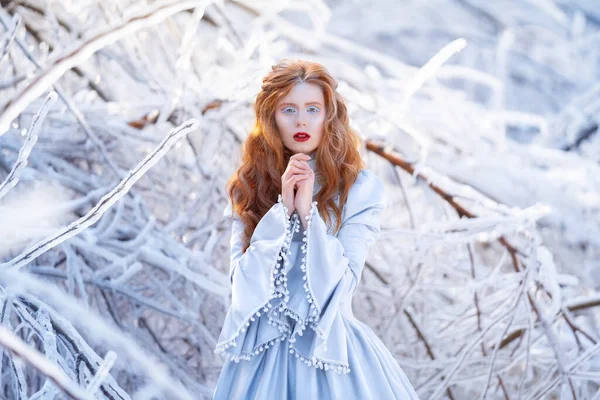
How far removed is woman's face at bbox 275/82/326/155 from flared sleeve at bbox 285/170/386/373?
4.2 inches

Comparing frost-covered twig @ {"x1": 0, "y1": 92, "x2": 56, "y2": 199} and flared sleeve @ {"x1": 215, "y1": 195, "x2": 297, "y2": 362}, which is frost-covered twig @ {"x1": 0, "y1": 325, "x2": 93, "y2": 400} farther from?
flared sleeve @ {"x1": 215, "y1": 195, "x2": 297, "y2": 362}

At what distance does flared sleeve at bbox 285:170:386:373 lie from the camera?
32.7 inches

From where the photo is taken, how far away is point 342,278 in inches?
34.5

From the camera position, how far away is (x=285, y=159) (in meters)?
1.00

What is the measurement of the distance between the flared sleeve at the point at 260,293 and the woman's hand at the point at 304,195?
0.02 meters

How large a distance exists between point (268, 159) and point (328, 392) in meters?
0.32

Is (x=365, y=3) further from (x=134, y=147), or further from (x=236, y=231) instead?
(x=236, y=231)

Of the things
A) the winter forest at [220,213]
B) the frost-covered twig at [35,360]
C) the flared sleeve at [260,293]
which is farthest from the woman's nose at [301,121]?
the frost-covered twig at [35,360]

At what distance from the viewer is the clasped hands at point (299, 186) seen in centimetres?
90

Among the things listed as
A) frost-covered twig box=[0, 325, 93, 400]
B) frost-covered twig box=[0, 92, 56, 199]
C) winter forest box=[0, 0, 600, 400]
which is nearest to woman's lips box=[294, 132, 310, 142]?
winter forest box=[0, 0, 600, 400]

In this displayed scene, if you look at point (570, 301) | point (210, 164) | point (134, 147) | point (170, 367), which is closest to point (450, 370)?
point (570, 301)

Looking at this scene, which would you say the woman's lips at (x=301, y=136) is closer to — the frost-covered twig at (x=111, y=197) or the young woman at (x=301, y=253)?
the young woman at (x=301, y=253)

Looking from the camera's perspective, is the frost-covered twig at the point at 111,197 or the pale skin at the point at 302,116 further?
the pale skin at the point at 302,116

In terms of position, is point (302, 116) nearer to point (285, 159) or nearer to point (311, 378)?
point (285, 159)
